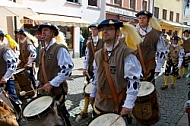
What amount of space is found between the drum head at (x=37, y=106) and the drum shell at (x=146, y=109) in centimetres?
130

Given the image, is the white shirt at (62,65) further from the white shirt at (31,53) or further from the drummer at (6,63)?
the white shirt at (31,53)

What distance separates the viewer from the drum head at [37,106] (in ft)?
9.70

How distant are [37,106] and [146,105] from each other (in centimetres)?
152

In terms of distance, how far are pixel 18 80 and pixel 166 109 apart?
3203 mm

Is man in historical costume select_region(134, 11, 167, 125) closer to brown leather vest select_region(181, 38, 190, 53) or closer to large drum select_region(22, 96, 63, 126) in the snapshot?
large drum select_region(22, 96, 63, 126)

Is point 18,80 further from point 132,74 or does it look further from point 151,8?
point 151,8

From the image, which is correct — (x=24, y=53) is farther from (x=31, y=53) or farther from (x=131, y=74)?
(x=131, y=74)

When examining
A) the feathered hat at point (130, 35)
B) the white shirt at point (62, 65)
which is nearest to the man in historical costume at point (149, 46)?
the white shirt at point (62, 65)

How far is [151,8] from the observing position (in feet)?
90.1

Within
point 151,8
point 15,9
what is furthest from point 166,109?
point 151,8

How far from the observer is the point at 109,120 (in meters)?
2.60

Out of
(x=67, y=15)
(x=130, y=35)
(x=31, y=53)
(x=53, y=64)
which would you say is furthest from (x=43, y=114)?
(x=67, y=15)

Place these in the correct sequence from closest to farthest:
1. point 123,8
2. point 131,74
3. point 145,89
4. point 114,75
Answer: point 131,74 < point 114,75 < point 145,89 < point 123,8

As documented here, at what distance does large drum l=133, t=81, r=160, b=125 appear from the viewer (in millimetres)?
3730
